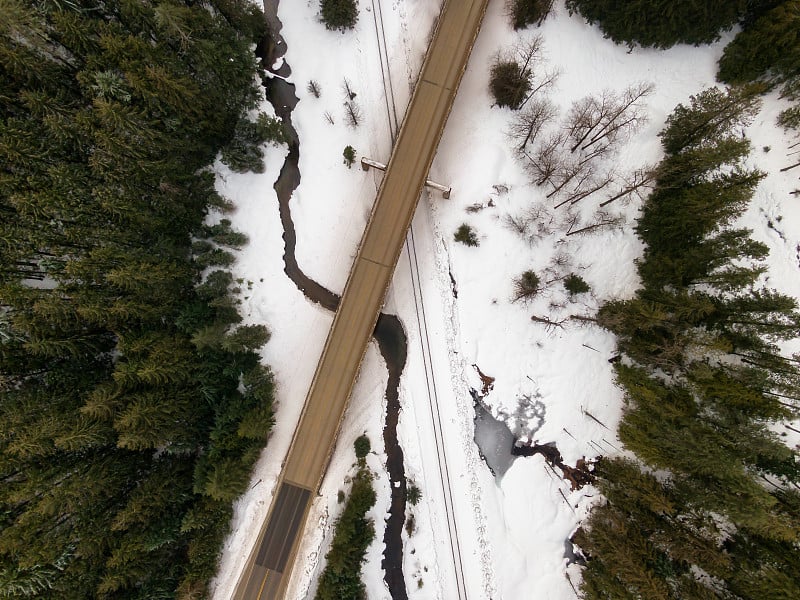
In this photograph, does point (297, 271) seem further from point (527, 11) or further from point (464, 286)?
point (527, 11)

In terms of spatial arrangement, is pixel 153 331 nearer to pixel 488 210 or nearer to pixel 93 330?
pixel 93 330

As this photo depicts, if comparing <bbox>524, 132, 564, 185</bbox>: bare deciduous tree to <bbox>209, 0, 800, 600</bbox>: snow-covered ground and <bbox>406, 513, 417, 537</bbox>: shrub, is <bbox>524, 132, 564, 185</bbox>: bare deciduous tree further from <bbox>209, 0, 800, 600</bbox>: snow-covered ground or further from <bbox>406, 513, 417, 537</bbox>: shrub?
<bbox>406, 513, 417, 537</bbox>: shrub

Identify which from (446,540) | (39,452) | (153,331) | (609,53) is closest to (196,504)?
(39,452)

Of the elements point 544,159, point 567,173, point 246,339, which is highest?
point 544,159

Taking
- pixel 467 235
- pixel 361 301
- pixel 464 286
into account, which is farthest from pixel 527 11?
pixel 361 301

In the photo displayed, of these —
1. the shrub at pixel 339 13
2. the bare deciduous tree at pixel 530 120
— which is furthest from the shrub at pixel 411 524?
the shrub at pixel 339 13
